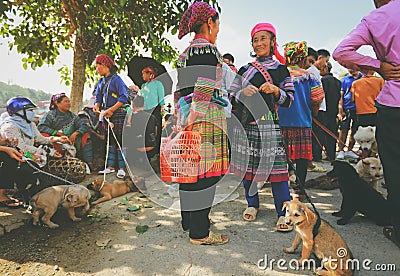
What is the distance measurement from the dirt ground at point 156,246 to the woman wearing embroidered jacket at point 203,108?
24 centimetres

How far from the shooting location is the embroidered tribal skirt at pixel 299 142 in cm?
325

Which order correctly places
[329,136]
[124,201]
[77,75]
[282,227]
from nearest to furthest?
[282,227]
[124,201]
[329,136]
[77,75]

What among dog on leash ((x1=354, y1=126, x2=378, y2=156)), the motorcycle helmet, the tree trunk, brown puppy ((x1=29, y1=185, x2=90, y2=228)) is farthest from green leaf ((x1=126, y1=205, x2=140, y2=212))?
the tree trunk

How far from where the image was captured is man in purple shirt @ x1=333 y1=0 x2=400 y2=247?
78.1 inches

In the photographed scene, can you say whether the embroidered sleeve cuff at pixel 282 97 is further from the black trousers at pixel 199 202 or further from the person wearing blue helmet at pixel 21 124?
the person wearing blue helmet at pixel 21 124

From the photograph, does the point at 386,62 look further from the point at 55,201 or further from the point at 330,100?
the point at 330,100

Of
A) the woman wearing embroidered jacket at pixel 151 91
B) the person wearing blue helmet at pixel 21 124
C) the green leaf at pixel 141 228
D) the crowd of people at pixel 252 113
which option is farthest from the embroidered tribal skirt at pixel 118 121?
the green leaf at pixel 141 228

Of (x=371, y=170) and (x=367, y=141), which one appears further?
(x=367, y=141)

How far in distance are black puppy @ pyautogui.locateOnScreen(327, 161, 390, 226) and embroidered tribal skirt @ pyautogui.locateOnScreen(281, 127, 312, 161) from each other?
397 mm

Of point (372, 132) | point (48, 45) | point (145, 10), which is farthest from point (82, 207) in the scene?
point (48, 45)

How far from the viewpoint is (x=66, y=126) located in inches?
214

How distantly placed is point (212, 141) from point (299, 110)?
1.24 meters

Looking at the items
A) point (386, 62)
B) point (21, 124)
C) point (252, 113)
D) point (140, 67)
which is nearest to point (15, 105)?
point (21, 124)

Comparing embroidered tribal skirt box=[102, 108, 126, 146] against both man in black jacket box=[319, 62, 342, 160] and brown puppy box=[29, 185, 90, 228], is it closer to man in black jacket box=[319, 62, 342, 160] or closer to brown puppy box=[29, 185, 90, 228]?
brown puppy box=[29, 185, 90, 228]
